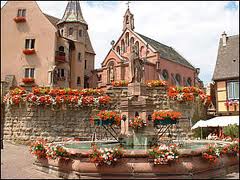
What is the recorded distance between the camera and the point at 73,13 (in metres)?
38.6

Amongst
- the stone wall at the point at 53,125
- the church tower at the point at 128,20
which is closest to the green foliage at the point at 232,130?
the stone wall at the point at 53,125

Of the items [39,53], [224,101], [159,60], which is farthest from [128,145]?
[159,60]

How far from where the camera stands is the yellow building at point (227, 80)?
921 inches

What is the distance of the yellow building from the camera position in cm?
2340

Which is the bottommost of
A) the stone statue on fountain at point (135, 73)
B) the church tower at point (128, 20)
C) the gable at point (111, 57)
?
the stone statue on fountain at point (135, 73)

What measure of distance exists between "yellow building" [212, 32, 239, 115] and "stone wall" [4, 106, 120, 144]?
430 inches

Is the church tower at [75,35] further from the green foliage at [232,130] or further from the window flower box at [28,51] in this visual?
the green foliage at [232,130]

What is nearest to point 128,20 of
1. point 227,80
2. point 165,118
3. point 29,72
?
point 29,72

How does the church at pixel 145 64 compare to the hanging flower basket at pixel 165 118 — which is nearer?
the hanging flower basket at pixel 165 118

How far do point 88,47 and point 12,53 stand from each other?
14.6 metres

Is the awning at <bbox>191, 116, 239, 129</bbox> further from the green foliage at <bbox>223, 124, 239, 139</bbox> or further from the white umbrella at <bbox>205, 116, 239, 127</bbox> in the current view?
the green foliage at <bbox>223, 124, 239, 139</bbox>

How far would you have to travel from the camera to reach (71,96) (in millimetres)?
19797

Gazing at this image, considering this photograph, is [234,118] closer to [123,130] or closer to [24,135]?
[123,130]

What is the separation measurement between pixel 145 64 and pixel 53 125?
22377 mm
